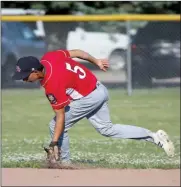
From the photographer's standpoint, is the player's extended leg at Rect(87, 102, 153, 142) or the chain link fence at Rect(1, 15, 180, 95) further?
the chain link fence at Rect(1, 15, 180, 95)

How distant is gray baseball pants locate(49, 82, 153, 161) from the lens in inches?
314

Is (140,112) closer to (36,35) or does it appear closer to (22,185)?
(36,35)

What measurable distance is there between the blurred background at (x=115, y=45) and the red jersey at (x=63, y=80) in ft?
32.3

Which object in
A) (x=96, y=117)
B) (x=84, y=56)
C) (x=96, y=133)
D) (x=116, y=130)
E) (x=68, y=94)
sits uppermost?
(x=84, y=56)

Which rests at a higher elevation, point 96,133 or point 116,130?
point 116,130

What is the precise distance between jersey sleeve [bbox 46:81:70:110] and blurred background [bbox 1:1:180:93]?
1029 cm

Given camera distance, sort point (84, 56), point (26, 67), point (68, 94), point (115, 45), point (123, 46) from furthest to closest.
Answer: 1. point (123, 46)
2. point (115, 45)
3. point (84, 56)
4. point (68, 94)
5. point (26, 67)

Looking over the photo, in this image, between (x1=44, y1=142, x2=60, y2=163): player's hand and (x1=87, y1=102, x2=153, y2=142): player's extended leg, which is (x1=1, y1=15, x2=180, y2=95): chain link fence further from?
(x1=44, y1=142, x2=60, y2=163): player's hand

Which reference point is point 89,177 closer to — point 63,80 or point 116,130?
point 116,130

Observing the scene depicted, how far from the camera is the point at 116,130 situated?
27.1ft

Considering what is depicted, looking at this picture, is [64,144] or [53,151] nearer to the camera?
[53,151]

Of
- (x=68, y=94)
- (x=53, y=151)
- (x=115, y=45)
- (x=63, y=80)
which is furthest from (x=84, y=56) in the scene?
(x=115, y=45)

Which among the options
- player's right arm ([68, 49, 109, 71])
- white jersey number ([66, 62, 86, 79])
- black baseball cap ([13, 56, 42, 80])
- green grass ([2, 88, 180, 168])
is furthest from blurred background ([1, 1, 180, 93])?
black baseball cap ([13, 56, 42, 80])

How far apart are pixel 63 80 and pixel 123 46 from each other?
11065mm
